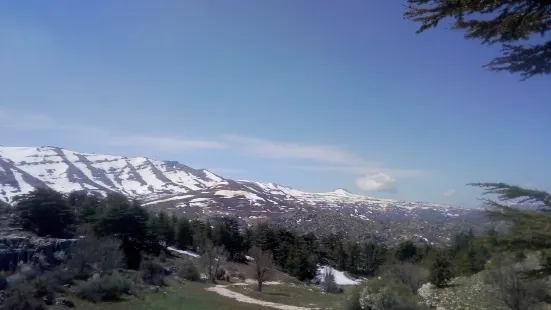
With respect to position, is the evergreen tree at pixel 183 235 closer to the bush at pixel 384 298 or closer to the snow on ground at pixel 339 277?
the snow on ground at pixel 339 277

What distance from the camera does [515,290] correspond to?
20.3 meters

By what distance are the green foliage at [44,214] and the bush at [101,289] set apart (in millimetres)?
17726

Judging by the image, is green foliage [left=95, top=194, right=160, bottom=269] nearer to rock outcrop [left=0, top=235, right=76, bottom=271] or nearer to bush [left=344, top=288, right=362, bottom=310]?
rock outcrop [left=0, top=235, right=76, bottom=271]

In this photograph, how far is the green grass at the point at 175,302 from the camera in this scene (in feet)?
96.7

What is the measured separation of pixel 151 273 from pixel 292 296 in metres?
14.7

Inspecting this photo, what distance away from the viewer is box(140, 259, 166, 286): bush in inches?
1656

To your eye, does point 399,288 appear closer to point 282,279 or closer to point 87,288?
point 87,288

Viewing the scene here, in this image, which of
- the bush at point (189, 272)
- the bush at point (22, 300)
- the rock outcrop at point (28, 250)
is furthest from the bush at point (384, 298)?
the bush at point (189, 272)

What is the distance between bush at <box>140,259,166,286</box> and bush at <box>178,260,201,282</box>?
610 cm

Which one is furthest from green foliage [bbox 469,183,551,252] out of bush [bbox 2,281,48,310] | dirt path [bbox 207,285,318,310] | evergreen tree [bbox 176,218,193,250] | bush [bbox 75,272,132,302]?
evergreen tree [bbox 176,218,193,250]

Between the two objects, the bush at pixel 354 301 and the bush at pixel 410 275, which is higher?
the bush at pixel 410 275

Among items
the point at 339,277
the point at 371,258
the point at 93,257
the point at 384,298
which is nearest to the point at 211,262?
the point at 93,257

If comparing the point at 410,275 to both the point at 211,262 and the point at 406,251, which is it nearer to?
the point at 211,262

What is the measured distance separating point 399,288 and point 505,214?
990 inches
